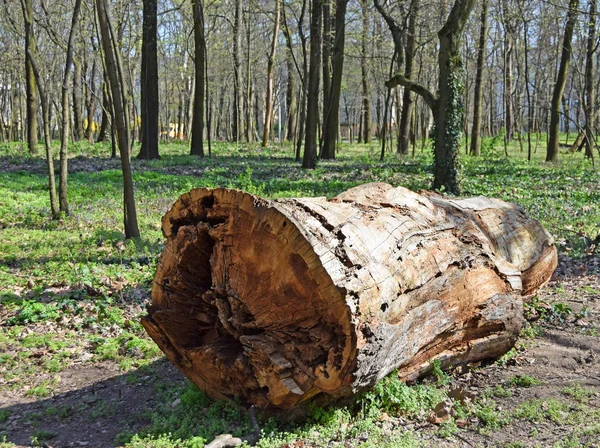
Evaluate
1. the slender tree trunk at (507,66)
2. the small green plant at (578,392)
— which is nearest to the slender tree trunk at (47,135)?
the small green plant at (578,392)

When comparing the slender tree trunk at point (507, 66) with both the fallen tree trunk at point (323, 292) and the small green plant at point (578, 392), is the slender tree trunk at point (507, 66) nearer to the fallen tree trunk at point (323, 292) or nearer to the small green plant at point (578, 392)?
the fallen tree trunk at point (323, 292)

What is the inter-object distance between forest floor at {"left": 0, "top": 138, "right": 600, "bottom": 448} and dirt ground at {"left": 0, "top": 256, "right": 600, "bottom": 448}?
14 millimetres

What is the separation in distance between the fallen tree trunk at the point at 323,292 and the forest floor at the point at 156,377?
26 cm

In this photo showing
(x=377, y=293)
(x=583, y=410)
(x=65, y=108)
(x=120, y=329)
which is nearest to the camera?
(x=377, y=293)

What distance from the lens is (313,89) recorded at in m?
16.5

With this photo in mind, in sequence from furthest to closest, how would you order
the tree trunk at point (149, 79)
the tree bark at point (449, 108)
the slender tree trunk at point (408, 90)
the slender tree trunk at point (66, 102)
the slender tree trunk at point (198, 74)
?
1. the slender tree trunk at point (408, 90)
2. the slender tree trunk at point (198, 74)
3. the tree trunk at point (149, 79)
4. the tree bark at point (449, 108)
5. the slender tree trunk at point (66, 102)

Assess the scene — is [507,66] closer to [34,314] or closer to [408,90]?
[408,90]

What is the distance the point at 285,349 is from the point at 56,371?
242 cm

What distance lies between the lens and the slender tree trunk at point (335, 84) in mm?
17891

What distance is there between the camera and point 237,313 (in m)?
3.98

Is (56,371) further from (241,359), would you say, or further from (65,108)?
(65,108)

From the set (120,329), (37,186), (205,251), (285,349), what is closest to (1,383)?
(120,329)

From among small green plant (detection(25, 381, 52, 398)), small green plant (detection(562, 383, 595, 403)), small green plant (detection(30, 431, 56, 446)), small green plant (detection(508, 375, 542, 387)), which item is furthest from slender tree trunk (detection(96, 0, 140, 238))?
small green plant (detection(562, 383, 595, 403))

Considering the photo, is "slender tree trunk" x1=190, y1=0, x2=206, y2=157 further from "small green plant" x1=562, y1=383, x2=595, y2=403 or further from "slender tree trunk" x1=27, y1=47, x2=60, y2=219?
"small green plant" x1=562, y1=383, x2=595, y2=403
